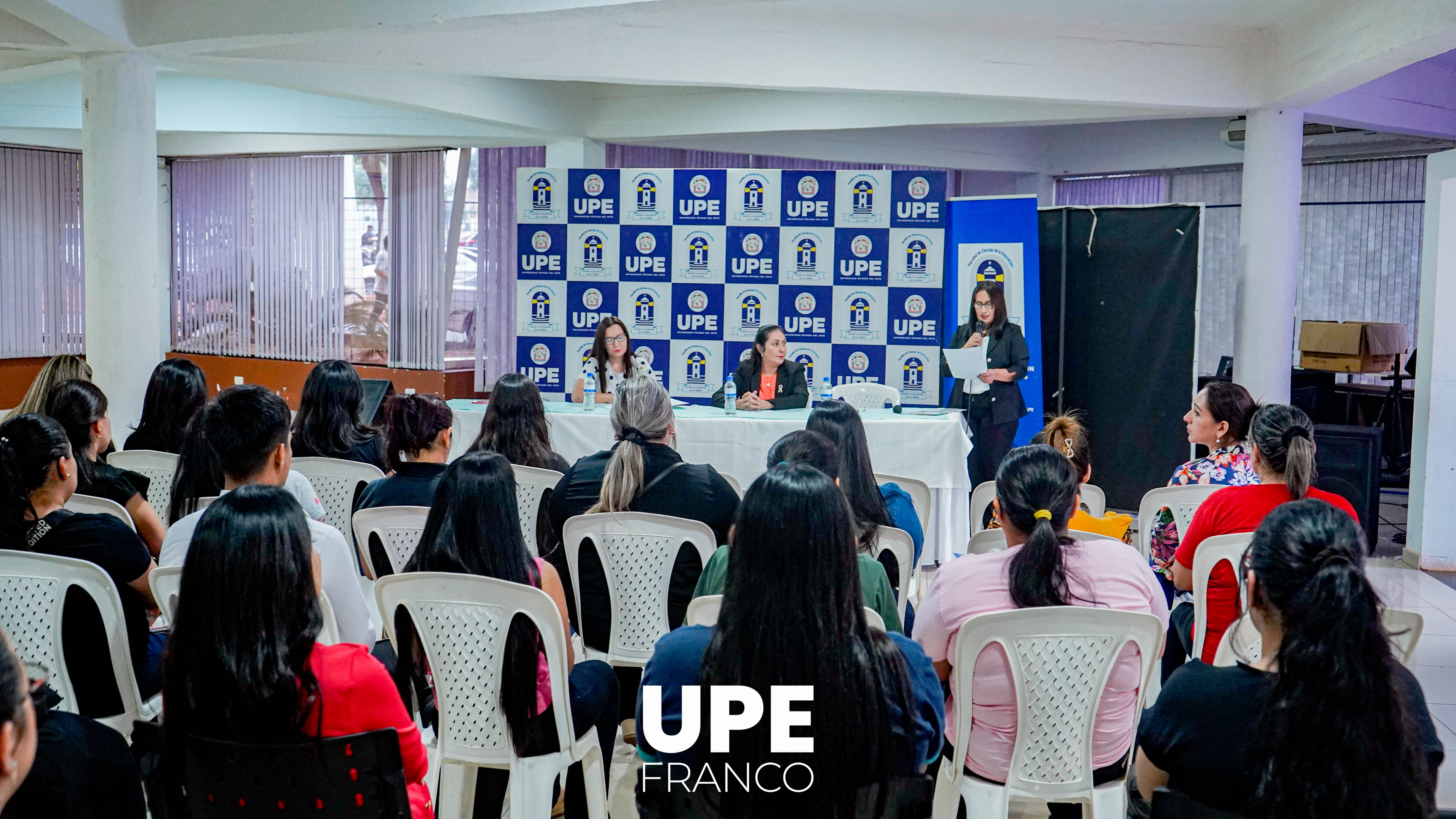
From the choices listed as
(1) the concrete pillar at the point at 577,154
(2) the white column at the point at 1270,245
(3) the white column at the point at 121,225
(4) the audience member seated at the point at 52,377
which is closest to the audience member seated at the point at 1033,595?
(4) the audience member seated at the point at 52,377

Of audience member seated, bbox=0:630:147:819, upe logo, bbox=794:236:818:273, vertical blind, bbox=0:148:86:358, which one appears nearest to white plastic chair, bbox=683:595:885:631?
audience member seated, bbox=0:630:147:819

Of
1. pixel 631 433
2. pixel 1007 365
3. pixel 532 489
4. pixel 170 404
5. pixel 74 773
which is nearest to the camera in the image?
pixel 74 773

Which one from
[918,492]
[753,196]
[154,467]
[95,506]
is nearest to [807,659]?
[95,506]

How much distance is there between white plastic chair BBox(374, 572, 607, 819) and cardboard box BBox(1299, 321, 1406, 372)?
8318 millimetres

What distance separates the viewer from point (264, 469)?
2.77 meters

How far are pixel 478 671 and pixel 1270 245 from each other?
6.07 m

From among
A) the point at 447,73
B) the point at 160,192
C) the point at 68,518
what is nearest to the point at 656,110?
the point at 447,73

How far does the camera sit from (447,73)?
7.73 metres

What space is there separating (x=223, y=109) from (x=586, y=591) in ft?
24.4

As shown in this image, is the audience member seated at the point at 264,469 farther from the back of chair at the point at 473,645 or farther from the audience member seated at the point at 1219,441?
the audience member seated at the point at 1219,441

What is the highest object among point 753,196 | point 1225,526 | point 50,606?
point 753,196

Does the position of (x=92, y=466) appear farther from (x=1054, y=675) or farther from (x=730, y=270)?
(x=730, y=270)

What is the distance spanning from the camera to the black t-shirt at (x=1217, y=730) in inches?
67.1

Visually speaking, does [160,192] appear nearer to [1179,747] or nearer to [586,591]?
[586,591]
